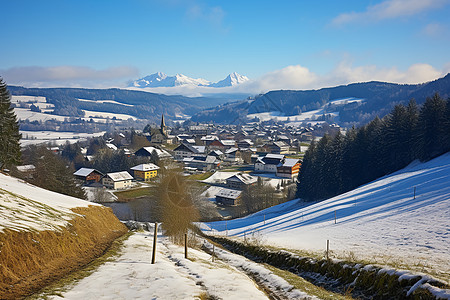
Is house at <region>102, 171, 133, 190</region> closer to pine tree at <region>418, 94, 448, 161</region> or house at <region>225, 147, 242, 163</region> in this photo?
house at <region>225, 147, 242, 163</region>

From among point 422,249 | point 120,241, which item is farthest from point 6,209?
point 422,249

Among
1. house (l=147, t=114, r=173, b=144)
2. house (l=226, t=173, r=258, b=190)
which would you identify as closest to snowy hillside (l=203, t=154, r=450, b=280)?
house (l=226, t=173, r=258, b=190)

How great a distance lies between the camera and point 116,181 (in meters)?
74.5

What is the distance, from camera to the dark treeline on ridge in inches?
1806

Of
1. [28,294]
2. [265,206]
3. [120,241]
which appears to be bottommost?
[265,206]

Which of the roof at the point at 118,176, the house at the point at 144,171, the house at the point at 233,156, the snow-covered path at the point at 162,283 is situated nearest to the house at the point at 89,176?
the roof at the point at 118,176

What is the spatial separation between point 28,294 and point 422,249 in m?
17.8

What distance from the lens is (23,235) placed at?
489 inches

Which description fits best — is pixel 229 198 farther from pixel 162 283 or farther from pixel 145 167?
pixel 162 283

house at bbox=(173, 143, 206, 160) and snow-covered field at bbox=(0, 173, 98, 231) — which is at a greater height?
snow-covered field at bbox=(0, 173, 98, 231)

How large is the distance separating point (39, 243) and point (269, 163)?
8444 cm

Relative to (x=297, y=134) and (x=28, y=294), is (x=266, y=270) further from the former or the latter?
(x=297, y=134)

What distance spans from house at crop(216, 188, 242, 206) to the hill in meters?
43.3

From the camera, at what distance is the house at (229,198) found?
63.6 metres
